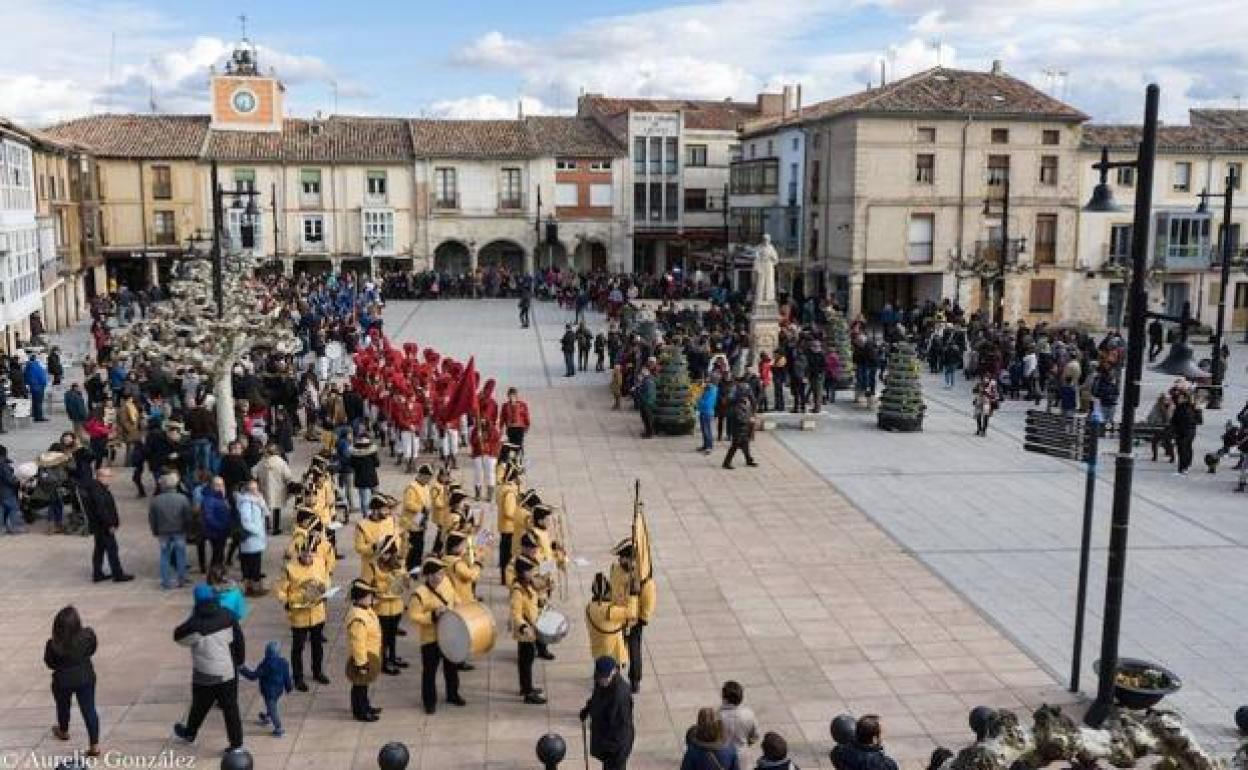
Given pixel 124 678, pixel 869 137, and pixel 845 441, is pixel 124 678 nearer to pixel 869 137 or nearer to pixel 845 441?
pixel 845 441

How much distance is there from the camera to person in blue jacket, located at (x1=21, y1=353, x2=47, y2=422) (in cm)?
2381

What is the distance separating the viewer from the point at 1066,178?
1756 inches

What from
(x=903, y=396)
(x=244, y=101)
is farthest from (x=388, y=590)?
(x=244, y=101)

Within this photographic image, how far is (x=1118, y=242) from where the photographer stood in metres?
46.1

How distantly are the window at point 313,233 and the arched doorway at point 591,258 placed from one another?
13.0 metres

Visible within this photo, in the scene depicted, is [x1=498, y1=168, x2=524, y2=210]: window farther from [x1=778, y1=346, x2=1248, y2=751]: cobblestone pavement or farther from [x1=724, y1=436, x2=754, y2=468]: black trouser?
[x1=724, y1=436, x2=754, y2=468]: black trouser

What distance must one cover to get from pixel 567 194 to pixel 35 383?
37131 mm

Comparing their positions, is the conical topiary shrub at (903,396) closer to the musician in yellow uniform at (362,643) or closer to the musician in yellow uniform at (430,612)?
the musician in yellow uniform at (430,612)

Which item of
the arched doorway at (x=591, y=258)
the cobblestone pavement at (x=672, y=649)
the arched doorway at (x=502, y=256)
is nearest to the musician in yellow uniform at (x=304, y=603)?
the cobblestone pavement at (x=672, y=649)

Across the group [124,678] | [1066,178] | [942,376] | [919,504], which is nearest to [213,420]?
[124,678]

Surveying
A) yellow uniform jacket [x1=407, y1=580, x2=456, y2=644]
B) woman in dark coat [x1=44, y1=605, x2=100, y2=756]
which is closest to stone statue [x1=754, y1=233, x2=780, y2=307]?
yellow uniform jacket [x1=407, y1=580, x2=456, y2=644]

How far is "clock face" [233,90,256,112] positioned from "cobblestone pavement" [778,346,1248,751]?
41.3 meters

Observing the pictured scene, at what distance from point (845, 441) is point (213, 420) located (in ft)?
38.5

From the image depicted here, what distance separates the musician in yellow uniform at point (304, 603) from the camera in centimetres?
1059
